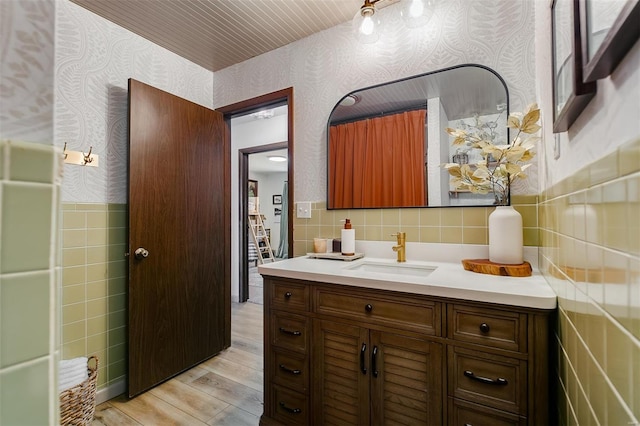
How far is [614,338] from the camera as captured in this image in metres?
0.48

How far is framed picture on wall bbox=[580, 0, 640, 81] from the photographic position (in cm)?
40

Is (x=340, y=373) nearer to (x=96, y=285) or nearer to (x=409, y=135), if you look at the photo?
(x=409, y=135)

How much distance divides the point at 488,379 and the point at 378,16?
2.04 m

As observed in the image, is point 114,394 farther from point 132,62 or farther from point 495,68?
point 495,68

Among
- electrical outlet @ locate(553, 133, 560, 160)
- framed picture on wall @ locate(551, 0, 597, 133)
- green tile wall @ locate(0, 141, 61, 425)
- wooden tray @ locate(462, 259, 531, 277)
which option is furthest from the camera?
wooden tray @ locate(462, 259, 531, 277)

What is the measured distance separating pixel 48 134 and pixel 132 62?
241cm

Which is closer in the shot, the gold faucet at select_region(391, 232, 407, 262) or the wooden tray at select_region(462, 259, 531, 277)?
the wooden tray at select_region(462, 259, 531, 277)

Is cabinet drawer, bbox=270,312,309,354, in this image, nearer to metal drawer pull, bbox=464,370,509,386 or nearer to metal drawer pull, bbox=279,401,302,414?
metal drawer pull, bbox=279,401,302,414

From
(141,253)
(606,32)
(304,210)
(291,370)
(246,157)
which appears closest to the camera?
(606,32)

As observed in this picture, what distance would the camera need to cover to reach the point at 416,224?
1759mm

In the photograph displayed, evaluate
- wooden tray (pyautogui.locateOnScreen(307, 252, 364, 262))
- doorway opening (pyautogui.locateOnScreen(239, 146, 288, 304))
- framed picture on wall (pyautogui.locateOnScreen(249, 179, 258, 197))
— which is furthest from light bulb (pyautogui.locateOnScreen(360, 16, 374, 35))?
framed picture on wall (pyautogui.locateOnScreen(249, 179, 258, 197))

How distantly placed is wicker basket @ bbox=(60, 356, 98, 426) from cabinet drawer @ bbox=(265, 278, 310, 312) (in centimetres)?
105

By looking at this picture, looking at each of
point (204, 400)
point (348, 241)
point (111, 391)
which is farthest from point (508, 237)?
point (111, 391)

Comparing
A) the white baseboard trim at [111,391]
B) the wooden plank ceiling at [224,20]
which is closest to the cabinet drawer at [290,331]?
the white baseboard trim at [111,391]
